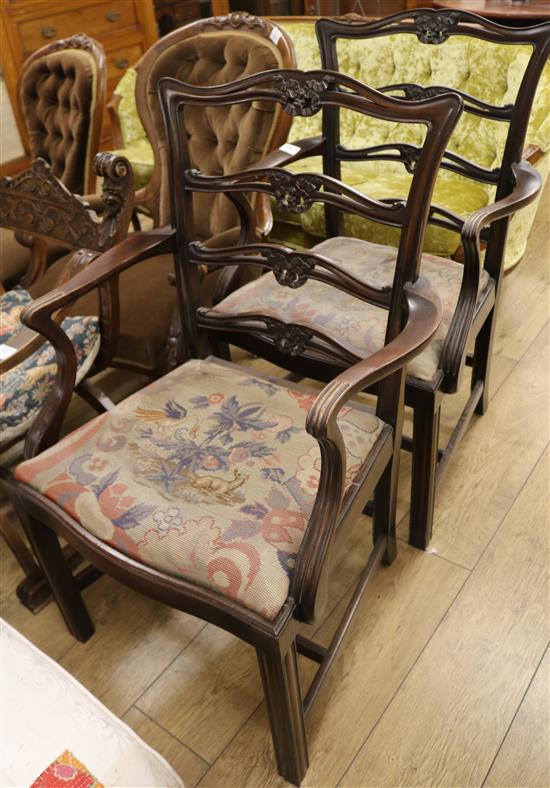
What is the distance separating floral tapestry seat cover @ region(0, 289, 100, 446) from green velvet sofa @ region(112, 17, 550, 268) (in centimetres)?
95

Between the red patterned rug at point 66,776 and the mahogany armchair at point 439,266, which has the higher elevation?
the mahogany armchair at point 439,266

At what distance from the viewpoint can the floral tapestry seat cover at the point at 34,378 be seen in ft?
4.22

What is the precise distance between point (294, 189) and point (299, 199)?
0.06ft

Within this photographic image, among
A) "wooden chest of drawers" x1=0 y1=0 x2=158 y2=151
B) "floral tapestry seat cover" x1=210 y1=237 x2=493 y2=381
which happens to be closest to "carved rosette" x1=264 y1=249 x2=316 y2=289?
"floral tapestry seat cover" x1=210 y1=237 x2=493 y2=381

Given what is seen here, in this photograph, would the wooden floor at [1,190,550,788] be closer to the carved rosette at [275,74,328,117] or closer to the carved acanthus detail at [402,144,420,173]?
the carved acanthus detail at [402,144,420,173]

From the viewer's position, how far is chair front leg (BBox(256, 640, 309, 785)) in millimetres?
871

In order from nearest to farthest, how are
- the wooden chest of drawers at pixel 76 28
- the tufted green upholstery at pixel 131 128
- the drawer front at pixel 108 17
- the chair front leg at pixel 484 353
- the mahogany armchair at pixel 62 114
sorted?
the chair front leg at pixel 484 353
the mahogany armchair at pixel 62 114
the tufted green upholstery at pixel 131 128
the wooden chest of drawers at pixel 76 28
the drawer front at pixel 108 17

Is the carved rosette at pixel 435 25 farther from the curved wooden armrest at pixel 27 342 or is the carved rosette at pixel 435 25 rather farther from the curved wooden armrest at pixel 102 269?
the curved wooden armrest at pixel 27 342

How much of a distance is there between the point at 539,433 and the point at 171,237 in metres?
1.07

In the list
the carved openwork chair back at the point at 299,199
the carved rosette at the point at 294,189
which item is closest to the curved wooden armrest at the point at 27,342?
the carved openwork chair back at the point at 299,199

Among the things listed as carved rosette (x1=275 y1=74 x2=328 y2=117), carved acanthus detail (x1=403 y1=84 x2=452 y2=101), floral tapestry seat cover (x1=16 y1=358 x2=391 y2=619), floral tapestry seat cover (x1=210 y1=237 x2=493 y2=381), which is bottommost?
floral tapestry seat cover (x1=16 y1=358 x2=391 y2=619)

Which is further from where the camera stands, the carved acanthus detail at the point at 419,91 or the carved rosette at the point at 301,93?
the carved acanthus detail at the point at 419,91

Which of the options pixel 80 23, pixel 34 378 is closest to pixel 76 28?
pixel 80 23

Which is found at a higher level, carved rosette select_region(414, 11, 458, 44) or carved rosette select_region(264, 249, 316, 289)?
carved rosette select_region(414, 11, 458, 44)
